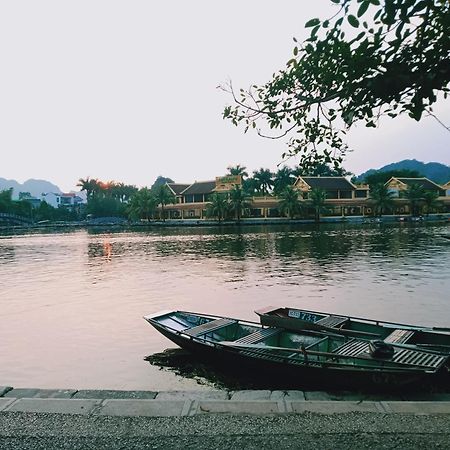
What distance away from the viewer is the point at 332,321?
11.6 metres

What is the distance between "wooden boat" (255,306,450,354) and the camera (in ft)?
32.4

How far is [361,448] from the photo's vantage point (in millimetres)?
5258

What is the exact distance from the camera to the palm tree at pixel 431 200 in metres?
83.7

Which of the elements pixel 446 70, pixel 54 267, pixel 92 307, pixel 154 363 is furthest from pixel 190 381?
pixel 54 267

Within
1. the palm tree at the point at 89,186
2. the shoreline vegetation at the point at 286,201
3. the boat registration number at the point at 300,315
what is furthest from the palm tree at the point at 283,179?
the boat registration number at the point at 300,315

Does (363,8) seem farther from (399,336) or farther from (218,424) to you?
(399,336)

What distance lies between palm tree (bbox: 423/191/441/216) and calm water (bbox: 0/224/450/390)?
4855 centimetres

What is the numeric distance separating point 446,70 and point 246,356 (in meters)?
6.80

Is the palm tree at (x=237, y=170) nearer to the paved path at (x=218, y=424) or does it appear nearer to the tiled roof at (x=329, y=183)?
the tiled roof at (x=329, y=183)

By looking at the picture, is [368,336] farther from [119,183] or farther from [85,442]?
[119,183]

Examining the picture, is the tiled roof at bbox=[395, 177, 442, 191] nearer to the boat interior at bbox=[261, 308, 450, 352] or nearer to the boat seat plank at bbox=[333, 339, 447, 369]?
the boat interior at bbox=[261, 308, 450, 352]

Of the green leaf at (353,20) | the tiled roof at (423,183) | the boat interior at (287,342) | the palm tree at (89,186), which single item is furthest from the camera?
the palm tree at (89,186)

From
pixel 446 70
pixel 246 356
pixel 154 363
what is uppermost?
pixel 446 70

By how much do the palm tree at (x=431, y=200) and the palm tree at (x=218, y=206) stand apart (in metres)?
36.0
